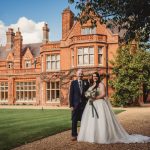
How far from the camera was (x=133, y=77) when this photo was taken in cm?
3044

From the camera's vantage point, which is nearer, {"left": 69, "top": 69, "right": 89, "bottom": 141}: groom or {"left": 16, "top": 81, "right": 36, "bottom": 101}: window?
{"left": 69, "top": 69, "right": 89, "bottom": 141}: groom

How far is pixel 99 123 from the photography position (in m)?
9.34

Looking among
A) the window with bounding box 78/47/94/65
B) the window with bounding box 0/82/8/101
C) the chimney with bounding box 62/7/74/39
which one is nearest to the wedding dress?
the window with bounding box 78/47/94/65

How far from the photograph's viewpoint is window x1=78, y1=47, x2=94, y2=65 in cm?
3262

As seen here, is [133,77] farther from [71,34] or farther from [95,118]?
[95,118]

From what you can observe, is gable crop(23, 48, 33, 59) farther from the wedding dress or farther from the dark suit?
the wedding dress

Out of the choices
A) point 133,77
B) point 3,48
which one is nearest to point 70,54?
point 133,77

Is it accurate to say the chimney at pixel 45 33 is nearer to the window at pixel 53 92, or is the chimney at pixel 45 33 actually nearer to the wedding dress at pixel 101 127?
the window at pixel 53 92

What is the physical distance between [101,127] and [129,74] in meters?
21.2

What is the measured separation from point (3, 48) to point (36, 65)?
10189mm

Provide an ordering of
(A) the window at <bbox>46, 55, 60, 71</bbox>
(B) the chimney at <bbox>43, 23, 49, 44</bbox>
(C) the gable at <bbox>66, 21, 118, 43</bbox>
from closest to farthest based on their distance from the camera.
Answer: (C) the gable at <bbox>66, 21, 118, 43</bbox>
(A) the window at <bbox>46, 55, 60, 71</bbox>
(B) the chimney at <bbox>43, 23, 49, 44</bbox>

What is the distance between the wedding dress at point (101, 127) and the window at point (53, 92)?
26.7m

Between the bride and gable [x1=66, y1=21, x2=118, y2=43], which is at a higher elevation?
gable [x1=66, y1=21, x2=118, y2=43]

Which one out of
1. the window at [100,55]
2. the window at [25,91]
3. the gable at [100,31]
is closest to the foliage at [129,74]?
the window at [100,55]
